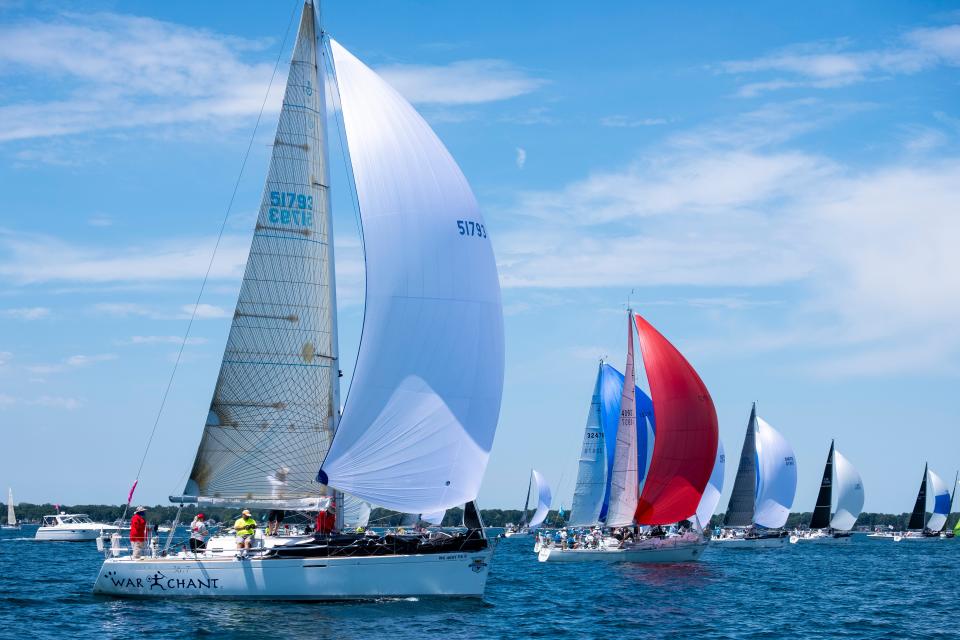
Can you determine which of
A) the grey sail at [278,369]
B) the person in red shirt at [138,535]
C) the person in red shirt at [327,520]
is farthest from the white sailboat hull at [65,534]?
the person in red shirt at [327,520]

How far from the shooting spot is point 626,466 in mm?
49406

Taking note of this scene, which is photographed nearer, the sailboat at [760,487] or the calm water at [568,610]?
the calm water at [568,610]

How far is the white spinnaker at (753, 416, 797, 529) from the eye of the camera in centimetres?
8019

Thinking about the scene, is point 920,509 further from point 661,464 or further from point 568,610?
point 568,610

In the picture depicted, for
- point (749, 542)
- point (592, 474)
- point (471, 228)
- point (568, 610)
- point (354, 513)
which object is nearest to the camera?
point (471, 228)

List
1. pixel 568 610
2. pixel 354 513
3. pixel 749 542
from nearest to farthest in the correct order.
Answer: pixel 568 610
pixel 354 513
pixel 749 542

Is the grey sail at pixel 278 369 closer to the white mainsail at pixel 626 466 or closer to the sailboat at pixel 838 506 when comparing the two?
the white mainsail at pixel 626 466

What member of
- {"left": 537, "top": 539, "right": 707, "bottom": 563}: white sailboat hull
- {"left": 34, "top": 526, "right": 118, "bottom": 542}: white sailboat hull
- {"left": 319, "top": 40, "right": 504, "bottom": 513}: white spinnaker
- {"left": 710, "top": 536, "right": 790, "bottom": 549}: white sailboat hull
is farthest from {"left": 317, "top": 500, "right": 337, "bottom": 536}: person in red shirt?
{"left": 34, "top": 526, "right": 118, "bottom": 542}: white sailboat hull

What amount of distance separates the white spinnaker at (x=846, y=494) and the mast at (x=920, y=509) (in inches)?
678

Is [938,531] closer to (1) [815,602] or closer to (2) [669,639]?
(1) [815,602]

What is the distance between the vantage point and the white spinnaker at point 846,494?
300 ft

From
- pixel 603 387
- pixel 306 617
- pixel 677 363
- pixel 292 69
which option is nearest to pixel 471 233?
pixel 292 69

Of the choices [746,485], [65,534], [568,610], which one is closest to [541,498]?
[746,485]

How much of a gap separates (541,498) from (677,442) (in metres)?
51.8
